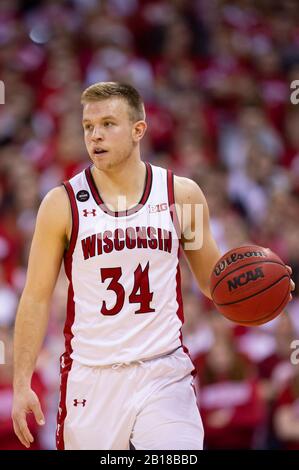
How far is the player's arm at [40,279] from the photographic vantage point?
13.8 feet

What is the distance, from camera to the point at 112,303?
166 inches

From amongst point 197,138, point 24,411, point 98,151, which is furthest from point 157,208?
point 197,138

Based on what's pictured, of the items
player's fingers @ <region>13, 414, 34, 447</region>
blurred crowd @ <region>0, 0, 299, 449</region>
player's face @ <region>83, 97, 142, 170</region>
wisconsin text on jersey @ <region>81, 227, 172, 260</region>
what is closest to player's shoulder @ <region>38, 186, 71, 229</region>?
wisconsin text on jersey @ <region>81, 227, 172, 260</region>

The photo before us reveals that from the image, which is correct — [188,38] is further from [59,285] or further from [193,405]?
[193,405]

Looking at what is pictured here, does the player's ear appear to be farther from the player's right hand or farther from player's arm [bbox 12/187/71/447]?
the player's right hand

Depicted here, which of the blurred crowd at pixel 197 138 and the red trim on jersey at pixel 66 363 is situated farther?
the blurred crowd at pixel 197 138

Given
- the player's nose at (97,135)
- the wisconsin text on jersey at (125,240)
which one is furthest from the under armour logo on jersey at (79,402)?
the player's nose at (97,135)

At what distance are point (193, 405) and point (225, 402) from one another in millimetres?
2930

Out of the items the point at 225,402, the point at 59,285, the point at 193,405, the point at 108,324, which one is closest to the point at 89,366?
the point at 108,324

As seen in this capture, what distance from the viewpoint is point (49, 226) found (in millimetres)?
4242

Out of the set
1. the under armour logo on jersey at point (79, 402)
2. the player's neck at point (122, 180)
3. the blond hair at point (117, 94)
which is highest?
the blond hair at point (117, 94)

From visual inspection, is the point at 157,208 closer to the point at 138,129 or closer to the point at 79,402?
the point at 138,129

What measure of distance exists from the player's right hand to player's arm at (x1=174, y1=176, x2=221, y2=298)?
1.08 m

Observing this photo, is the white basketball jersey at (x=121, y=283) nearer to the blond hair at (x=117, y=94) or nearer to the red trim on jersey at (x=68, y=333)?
the red trim on jersey at (x=68, y=333)
